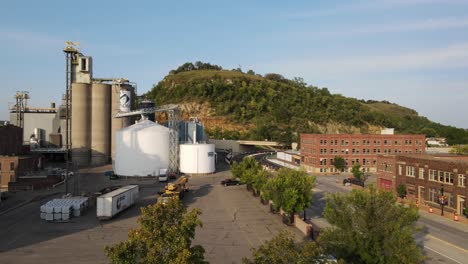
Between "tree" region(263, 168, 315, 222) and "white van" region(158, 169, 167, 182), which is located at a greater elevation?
"tree" region(263, 168, 315, 222)

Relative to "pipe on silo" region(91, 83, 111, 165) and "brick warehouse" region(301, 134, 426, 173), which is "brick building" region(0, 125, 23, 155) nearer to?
"pipe on silo" region(91, 83, 111, 165)

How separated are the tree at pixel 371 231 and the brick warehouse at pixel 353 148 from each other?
6789 cm

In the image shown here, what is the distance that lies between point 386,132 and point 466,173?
5387 cm

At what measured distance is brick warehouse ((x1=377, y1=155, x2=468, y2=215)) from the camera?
42750mm

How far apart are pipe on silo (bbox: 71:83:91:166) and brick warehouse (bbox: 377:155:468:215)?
67.6 m

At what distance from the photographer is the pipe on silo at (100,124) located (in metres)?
96.5

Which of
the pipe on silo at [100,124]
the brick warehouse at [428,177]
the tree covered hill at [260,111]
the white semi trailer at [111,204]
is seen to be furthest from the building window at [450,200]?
the tree covered hill at [260,111]

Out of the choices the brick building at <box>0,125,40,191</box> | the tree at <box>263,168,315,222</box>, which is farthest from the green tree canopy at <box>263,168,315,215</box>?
the brick building at <box>0,125,40,191</box>

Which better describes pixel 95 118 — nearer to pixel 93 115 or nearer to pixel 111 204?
pixel 93 115

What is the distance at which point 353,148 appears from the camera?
290ft

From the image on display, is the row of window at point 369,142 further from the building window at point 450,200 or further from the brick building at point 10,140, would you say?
the brick building at point 10,140

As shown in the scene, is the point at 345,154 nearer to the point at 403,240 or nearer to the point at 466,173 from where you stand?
the point at 466,173

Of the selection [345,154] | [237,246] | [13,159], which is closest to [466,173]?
[237,246]

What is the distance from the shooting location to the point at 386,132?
309ft
